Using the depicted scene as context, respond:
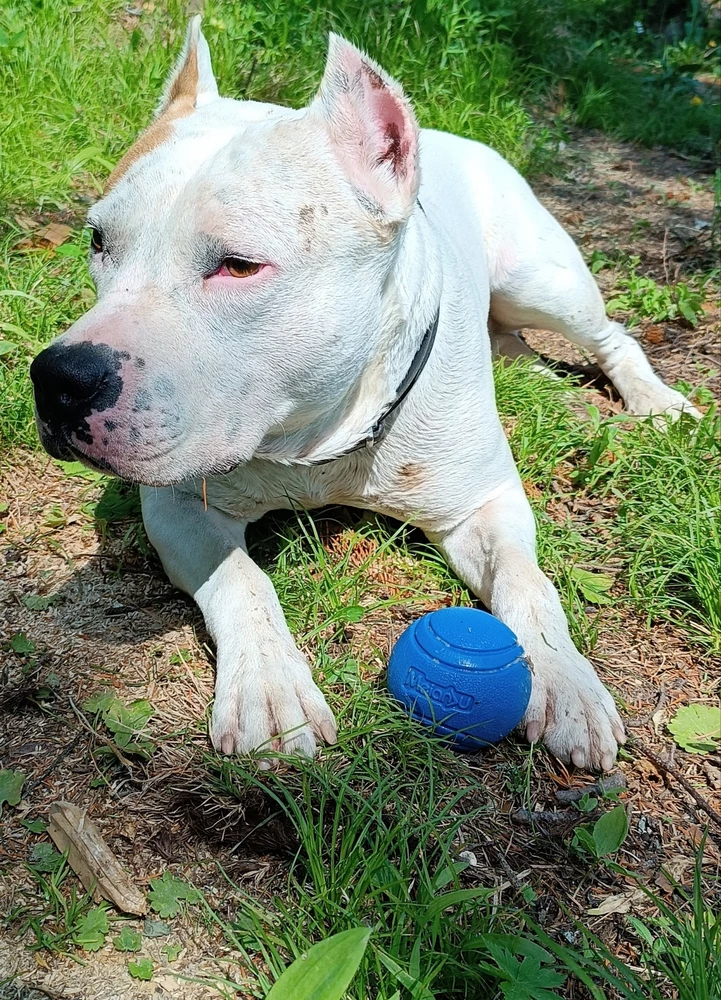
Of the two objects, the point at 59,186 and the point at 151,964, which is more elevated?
the point at 59,186

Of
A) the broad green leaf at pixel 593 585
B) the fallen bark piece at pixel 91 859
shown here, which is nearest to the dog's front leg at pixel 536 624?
the broad green leaf at pixel 593 585

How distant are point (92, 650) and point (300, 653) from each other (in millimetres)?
577

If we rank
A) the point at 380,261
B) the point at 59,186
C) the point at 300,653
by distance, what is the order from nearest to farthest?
1. the point at 380,261
2. the point at 300,653
3. the point at 59,186

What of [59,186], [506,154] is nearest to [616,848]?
[59,186]

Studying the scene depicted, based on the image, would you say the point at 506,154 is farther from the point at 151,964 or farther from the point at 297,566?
the point at 151,964

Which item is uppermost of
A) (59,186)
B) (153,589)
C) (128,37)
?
(128,37)

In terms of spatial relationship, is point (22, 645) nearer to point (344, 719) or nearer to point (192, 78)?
point (344, 719)

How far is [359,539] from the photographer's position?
115 inches

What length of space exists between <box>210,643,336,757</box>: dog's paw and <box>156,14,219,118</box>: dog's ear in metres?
1.48

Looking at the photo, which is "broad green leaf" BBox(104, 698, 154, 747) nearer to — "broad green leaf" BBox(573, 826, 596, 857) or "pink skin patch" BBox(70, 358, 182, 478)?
"pink skin patch" BBox(70, 358, 182, 478)

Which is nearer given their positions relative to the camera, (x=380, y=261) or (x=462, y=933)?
(x=462, y=933)

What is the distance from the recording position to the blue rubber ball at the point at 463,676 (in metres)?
2.14

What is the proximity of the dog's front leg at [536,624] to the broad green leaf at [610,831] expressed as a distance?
18 centimetres

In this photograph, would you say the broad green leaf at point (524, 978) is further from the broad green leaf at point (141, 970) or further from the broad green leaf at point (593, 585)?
the broad green leaf at point (593, 585)
